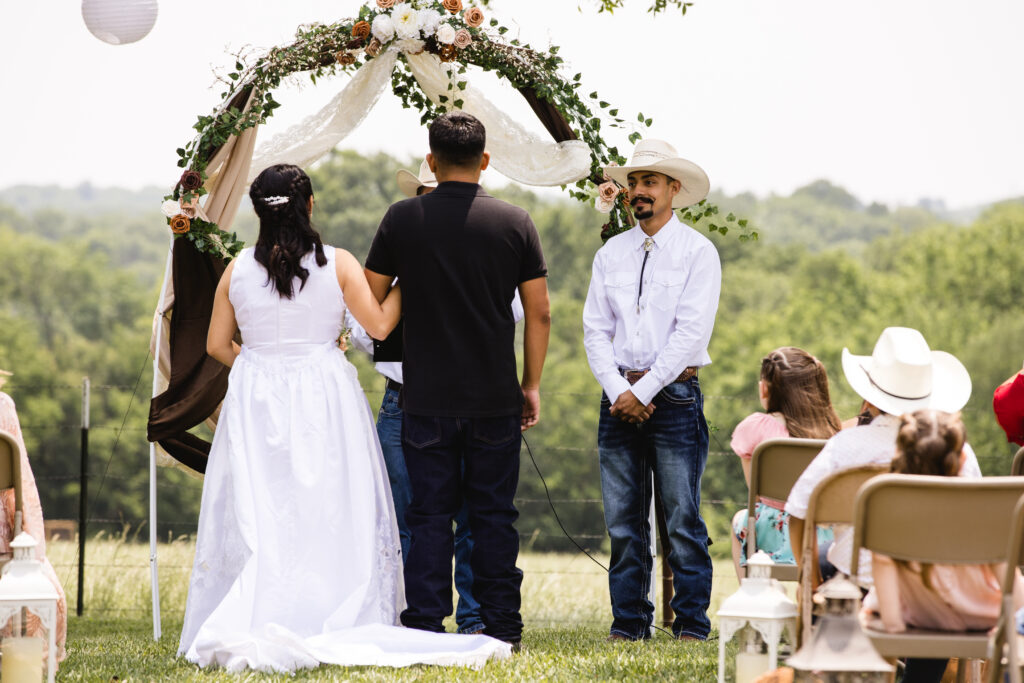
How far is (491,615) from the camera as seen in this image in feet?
15.2

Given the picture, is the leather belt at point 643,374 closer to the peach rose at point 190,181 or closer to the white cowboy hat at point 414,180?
the white cowboy hat at point 414,180

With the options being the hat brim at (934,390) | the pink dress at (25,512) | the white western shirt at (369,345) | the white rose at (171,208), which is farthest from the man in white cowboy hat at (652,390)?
the pink dress at (25,512)

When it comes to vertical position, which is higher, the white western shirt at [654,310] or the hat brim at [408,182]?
the hat brim at [408,182]

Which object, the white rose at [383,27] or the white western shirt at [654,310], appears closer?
the white western shirt at [654,310]

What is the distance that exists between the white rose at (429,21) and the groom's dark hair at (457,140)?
1409mm

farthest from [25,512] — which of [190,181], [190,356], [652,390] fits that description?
[652,390]

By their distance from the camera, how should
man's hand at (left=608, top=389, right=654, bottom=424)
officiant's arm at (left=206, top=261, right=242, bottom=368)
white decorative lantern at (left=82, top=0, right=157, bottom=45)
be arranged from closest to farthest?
1. officiant's arm at (left=206, top=261, right=242, bottom=368)
2. man's hand at (left=608, top=389, right=654, bottom=424)
3. white decorative lantern at (left=82, top=0, right=157, bottom=45)

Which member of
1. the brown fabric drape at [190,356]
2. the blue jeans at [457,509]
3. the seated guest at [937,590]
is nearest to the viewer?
the seated guest at [937,590]

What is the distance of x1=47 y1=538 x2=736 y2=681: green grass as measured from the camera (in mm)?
4051

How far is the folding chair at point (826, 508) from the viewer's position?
331 centimetres

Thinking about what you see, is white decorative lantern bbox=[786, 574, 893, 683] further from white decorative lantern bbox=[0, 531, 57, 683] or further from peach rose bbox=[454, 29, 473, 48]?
peach rose bbox=[454, 29, 473, 48]

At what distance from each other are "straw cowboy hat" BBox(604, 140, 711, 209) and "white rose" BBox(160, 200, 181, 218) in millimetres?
2080

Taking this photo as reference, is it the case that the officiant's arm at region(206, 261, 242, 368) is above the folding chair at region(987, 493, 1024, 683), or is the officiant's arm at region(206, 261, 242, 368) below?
above

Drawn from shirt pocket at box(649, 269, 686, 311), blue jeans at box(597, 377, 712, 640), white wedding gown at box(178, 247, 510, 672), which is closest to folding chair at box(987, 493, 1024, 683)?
white wedding gown at box(178, 247, 510, 672)
